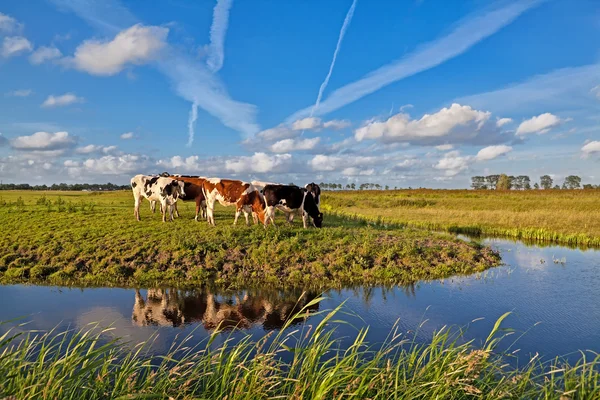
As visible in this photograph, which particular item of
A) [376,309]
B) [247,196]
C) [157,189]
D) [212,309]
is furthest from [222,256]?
[157,189]

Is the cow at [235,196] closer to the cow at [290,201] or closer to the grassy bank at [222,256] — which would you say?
the cow at [290,201]

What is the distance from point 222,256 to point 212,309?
3890 mm

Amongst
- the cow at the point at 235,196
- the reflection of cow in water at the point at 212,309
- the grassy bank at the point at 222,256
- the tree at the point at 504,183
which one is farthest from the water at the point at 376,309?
the tree at the point at 504,183

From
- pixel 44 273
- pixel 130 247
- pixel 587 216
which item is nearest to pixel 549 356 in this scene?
pixel 130 247

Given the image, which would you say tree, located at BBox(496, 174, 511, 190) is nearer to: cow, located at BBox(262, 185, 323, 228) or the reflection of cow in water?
cow, located at BBox(262, 185, 323, 228)

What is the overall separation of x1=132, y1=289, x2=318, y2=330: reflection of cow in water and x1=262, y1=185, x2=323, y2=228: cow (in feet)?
23.4

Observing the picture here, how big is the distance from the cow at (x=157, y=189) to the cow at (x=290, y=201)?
4808mm

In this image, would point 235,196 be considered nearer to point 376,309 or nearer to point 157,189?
point 157,189

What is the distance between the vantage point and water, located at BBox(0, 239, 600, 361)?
28.3 feet

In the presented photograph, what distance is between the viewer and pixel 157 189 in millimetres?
20453

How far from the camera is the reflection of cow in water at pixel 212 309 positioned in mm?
9422

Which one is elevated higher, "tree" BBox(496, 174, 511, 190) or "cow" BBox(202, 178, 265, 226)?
"tree" BBox(496, 174, 511, 190)

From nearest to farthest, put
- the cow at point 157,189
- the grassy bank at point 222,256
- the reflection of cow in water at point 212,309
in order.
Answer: the reflection of cow in water at point 212,309, the grassy bank at point 222,256, the cow at point 157,189

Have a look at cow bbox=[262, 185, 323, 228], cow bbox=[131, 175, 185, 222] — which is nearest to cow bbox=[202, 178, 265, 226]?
cow bbox=[262, 185, 323, 228]
